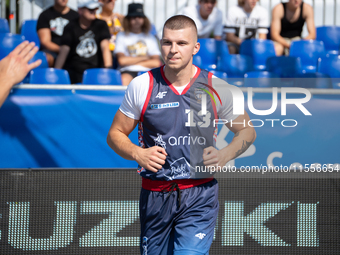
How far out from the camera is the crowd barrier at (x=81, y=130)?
357 cm

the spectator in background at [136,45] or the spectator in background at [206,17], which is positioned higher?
the spectator in background at [206,17]

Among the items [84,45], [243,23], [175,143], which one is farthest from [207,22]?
[175,143]

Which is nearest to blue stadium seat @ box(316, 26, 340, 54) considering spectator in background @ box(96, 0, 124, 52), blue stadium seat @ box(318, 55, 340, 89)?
blue stadium seat @ box(318, 55, 340, 89)

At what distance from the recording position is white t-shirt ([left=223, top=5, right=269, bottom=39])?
7.38 meters

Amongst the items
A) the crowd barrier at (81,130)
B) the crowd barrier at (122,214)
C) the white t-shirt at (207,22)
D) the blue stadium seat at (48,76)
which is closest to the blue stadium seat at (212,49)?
the white t-shirt at (207,22)

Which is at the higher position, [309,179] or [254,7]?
[254,7]

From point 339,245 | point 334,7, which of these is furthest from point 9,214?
point 334,7

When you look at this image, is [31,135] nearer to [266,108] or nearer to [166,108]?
[166,108]

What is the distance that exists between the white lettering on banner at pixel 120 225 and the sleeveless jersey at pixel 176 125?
71 cm

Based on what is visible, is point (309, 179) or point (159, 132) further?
point (309, 179)

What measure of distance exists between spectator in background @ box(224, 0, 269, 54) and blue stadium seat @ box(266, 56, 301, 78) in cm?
108

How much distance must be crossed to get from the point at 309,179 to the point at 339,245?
557 millimetres

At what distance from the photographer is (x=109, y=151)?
393 centimetres

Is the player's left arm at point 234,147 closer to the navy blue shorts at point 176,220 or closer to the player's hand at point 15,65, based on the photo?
the navy blue shorts at point 176,220
